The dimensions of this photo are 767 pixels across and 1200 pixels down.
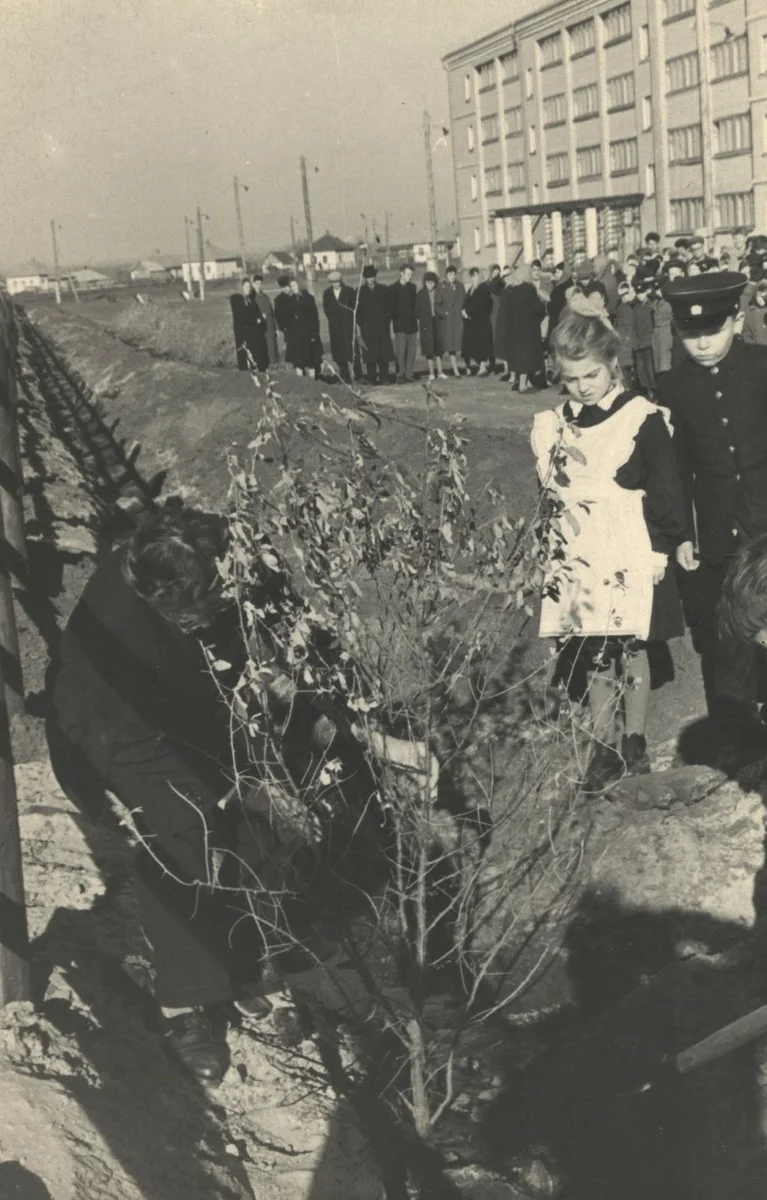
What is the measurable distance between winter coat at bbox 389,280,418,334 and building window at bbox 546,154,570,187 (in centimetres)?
2773

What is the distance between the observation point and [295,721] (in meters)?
3.57

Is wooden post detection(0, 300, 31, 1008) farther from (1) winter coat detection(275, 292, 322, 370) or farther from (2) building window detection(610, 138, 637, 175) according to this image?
(2) building window detection(610, 138, 637, 175)

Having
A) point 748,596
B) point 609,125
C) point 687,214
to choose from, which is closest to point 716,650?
point 748,596

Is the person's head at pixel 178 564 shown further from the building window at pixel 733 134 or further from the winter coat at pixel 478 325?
the building window at pixel 733 134

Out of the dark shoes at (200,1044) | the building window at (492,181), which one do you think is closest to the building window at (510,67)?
the building window at (492,181)

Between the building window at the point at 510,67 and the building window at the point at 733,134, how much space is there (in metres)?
13.7

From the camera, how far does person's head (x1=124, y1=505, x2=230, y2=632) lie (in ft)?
10.4

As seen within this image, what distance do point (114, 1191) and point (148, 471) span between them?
1085 cm

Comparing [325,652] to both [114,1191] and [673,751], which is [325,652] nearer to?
[114,1191]

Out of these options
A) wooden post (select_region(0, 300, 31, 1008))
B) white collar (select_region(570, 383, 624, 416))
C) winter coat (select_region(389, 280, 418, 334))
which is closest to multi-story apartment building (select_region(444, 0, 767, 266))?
winter coat (select_region(389, 280, 418, 334))

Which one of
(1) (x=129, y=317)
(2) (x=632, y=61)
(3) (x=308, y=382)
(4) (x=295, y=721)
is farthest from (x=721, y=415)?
(2) (x=632, y=61)

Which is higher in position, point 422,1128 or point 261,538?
point 261,538

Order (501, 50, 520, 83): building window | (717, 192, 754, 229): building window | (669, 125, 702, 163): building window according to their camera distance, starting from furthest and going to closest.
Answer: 1. (501, 50, 520, 83): building window
2. (669, 125, 702, 163): building window
3. (717, 192, 754, 229): building window

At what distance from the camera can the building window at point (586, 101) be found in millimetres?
37938
